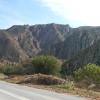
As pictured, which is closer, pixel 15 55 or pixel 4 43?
pixel 15 55

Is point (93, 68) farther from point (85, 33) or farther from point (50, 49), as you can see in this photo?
point (50, 49)

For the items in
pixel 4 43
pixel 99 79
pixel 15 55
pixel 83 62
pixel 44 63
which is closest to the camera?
pixel 99 79

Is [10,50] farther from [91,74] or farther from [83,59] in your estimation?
[91,74]

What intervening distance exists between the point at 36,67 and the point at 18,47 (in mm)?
124045

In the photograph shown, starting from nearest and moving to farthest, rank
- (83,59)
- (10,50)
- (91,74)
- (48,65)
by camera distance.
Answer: (91,74) < (48,65) < (83,59) < (10,50)

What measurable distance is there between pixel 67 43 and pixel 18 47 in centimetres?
2730

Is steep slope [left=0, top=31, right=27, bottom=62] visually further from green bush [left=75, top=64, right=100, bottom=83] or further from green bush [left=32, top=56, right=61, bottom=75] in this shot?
green bush [left=75, top=64, right=100, bottom=83]

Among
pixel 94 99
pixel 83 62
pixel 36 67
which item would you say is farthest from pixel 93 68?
pixel 83 62

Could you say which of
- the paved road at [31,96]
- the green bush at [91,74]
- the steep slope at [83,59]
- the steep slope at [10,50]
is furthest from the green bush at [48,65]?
the steep slope at [10,50]

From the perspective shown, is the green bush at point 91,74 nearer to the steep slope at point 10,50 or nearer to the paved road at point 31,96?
the paved road at point 31,96

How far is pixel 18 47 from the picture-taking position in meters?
191

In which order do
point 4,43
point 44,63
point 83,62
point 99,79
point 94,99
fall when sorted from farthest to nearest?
1. point 4,43
2. point 83,62
3. point 44,63
4. point 99,79
5. point 94,99

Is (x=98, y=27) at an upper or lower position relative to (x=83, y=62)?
upper

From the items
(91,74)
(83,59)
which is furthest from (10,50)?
(91,74)
